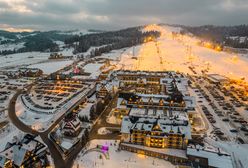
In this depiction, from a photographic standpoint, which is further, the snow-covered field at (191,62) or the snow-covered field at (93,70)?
the snow-covered field at (191,62)

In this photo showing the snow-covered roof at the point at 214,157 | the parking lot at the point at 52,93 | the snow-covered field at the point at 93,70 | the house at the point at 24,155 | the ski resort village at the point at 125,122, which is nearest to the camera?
the house at the point at 24,155

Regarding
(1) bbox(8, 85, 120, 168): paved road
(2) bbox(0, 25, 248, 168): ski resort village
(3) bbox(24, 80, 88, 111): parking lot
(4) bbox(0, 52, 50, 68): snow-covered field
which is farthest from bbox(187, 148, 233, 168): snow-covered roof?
(4) bbox(0, 52, 50, 68): snow-covered field

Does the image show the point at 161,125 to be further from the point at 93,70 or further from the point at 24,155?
the point at 93,70

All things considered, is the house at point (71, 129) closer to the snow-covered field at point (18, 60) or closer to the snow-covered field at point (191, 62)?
the snow-covered field at point (191, 62)

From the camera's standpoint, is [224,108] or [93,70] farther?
[93,70]

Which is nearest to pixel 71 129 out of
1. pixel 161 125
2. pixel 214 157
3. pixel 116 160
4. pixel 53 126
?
pixel 53 126

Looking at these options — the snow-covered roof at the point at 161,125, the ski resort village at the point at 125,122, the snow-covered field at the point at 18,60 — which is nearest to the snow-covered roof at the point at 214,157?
the ski resort village at the point at 125,122

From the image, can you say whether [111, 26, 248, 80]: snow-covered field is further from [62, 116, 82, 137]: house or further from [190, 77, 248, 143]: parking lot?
[62, 116, 82, 137]: house

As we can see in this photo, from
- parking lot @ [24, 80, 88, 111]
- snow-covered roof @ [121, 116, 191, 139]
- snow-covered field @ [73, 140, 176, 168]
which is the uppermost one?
snow-covered roof @ [121, 116, 191, 139]
